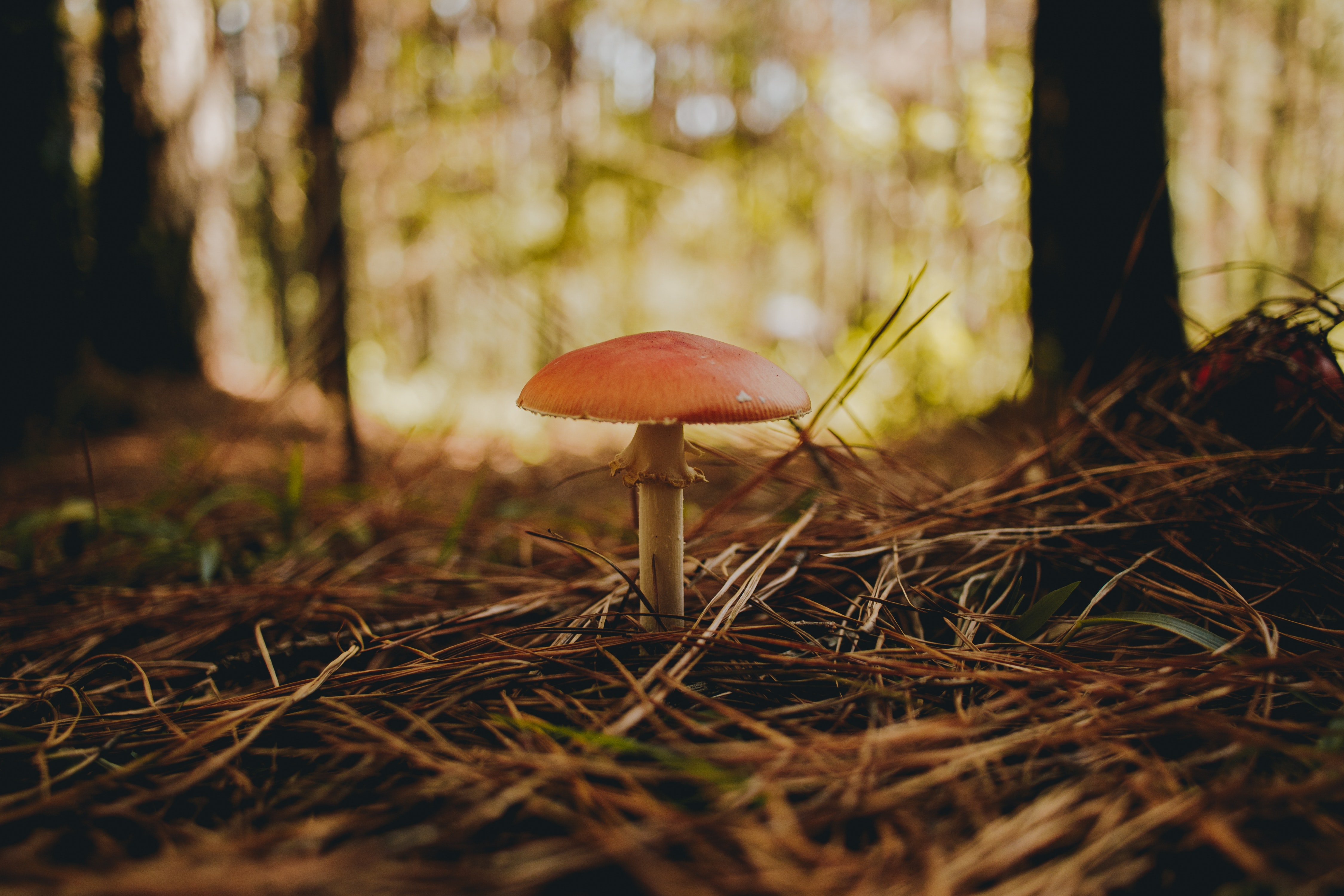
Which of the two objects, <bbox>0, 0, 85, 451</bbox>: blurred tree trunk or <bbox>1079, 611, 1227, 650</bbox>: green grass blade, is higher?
<bbox>0, 0, 85, 451</bbox>: blurred tree trunk

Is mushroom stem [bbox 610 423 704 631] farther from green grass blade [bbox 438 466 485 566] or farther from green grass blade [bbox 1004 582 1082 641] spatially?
green grass blade [bbox 438 466 485 566]

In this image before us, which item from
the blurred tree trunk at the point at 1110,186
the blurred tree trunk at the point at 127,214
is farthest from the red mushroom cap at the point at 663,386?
the blurred tree trunk at the point at 127,214

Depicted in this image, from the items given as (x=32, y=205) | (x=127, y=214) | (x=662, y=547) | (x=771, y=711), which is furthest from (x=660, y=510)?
(x=127, y=214)

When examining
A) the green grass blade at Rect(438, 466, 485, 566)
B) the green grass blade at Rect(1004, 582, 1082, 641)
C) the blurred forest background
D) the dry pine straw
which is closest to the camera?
the dry pine straw

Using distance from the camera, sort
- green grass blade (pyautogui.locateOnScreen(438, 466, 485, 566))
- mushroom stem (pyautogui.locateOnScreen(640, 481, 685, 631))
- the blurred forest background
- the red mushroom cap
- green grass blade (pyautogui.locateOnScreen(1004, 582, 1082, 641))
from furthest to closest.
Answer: the blurred forest background, green grass blade (pyautogui.locateOnScreen(438, 466, 485, 566)), mushroom stem (pyautogui.locateOnScreen(640, 481, 685, 631)), green grass blade (pyautogui.locateOnScreen(1004, 582, 1082, 641)), the red mushroom cap

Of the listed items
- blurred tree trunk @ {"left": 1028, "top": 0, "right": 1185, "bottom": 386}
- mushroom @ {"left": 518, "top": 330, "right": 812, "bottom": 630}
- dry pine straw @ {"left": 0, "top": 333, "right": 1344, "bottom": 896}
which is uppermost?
blurred tree trunk @ {"left": 1028, "top": 0, "right": 1185, "bottom": 386}

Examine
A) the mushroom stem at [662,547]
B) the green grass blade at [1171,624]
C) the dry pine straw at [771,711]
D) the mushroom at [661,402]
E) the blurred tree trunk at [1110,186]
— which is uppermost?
the blurred tree trunk at [1110,186]

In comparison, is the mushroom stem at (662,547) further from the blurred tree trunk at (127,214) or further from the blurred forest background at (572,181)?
the blurred tree trunk at (127,214)

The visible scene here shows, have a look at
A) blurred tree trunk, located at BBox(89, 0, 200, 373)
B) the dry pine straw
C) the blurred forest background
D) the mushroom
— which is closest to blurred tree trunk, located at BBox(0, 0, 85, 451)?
the blurred forest background
